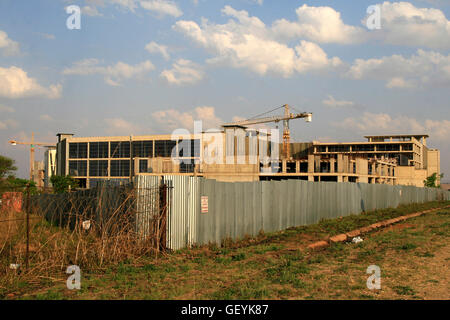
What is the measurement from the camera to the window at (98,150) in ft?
307

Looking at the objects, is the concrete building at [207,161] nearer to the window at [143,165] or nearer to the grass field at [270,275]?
the window at [143,165]

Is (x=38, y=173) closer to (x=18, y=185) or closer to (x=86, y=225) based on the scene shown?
(x=18, y=185)

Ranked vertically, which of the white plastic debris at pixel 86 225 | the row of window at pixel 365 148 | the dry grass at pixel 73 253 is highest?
the row of window at pixel 365 148

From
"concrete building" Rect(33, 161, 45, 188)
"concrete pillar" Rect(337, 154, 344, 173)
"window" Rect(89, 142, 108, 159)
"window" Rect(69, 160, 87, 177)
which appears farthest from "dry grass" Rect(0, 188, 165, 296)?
"concrete building" Rect(33, 161, 45, 188)

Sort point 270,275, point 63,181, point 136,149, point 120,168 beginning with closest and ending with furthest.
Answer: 1. point 270,275
2. point 120,168
3. point 136,149
4. point 63,181

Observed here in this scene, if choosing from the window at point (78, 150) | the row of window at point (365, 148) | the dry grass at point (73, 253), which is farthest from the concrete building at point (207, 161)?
the dry grass at point (73, 253)

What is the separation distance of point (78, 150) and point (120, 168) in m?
14.4

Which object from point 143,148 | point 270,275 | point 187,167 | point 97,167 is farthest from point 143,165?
point 270,275

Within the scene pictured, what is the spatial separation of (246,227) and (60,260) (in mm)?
6539

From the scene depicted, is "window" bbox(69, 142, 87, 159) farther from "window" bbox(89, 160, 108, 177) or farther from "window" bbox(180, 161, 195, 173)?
"window" bbox(180, 161, 195, 173)

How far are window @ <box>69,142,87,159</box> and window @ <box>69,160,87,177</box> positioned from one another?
120cm

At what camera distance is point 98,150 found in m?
94.3

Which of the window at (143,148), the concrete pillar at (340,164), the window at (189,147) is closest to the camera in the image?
the concrete pillar at (340,164)
